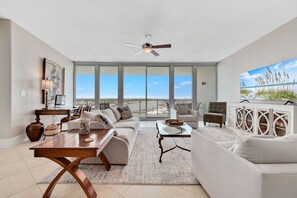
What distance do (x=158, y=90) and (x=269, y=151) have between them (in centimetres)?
566

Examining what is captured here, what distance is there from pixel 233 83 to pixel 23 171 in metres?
6.03

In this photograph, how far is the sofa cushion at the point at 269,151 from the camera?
3.34ft

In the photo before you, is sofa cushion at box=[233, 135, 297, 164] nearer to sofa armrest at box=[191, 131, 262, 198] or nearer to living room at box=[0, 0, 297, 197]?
sofa armrest at box=[191, 131, 262, 198]

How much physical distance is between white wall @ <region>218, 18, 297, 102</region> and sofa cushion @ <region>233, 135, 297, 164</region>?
9.62 feet

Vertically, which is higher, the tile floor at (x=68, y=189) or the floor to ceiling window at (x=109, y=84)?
the floor to ceiling window at (x=109, y=84)

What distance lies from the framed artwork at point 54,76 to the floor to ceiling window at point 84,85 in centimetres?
112

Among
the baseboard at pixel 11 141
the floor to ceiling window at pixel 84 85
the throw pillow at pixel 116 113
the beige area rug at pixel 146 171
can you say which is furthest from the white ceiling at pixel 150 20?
the beige area rug at pixel 146 171

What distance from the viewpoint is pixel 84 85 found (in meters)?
6.39

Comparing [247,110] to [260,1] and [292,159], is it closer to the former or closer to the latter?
[260,1]

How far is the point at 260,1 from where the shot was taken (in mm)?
2305

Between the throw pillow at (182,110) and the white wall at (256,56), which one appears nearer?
the white wall at (256,56)

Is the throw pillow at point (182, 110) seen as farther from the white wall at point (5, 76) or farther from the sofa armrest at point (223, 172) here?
the white wall at point (5, 76)

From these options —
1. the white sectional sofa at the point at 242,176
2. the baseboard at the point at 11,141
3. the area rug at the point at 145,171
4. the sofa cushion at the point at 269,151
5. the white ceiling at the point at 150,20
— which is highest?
the white ceiling at the point at 150,20

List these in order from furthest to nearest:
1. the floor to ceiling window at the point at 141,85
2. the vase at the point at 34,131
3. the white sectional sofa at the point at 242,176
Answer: the floor to ceiling window at the point at 141,85
the vase at the point at 34,131
the white sectional sofa at the point at 242,176
